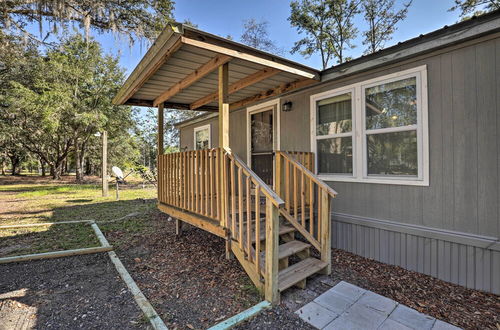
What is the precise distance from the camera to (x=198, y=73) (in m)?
3.38

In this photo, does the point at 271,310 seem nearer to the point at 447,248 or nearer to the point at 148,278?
the point at 148,278

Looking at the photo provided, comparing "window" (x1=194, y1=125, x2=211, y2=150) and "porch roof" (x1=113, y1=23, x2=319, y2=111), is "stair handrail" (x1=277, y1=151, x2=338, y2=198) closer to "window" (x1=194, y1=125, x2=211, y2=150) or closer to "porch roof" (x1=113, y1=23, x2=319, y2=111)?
"porch roof" (x1=113, y1=23, x2=319, y2=111)

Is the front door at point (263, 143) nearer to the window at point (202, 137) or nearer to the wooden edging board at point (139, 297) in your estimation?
the window at point (202, 137)

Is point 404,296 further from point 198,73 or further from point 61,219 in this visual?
point 61,219

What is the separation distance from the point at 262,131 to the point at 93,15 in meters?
5.68

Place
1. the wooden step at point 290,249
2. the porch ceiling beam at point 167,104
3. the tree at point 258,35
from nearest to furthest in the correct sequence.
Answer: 1. the wooden step at point 290,249
2. the porch ceiling beam at point 167,104
3. the tree at point 258,35

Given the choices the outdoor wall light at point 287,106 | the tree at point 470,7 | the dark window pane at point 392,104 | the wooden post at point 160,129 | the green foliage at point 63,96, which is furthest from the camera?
the green foliage at point 63,96

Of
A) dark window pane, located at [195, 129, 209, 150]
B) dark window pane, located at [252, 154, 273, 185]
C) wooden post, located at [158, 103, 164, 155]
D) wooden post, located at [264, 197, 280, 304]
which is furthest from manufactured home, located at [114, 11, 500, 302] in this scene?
dark window pane, located at [195, 129, 209, 150]

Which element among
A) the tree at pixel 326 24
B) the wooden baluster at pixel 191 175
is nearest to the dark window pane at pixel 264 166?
the wooden baluster at pixel 191 175

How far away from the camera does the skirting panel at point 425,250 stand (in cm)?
265

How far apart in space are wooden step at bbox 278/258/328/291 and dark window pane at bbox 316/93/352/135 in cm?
203

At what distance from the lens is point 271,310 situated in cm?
223

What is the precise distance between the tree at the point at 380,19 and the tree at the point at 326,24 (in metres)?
0.78

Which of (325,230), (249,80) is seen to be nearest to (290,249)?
(325,230)
